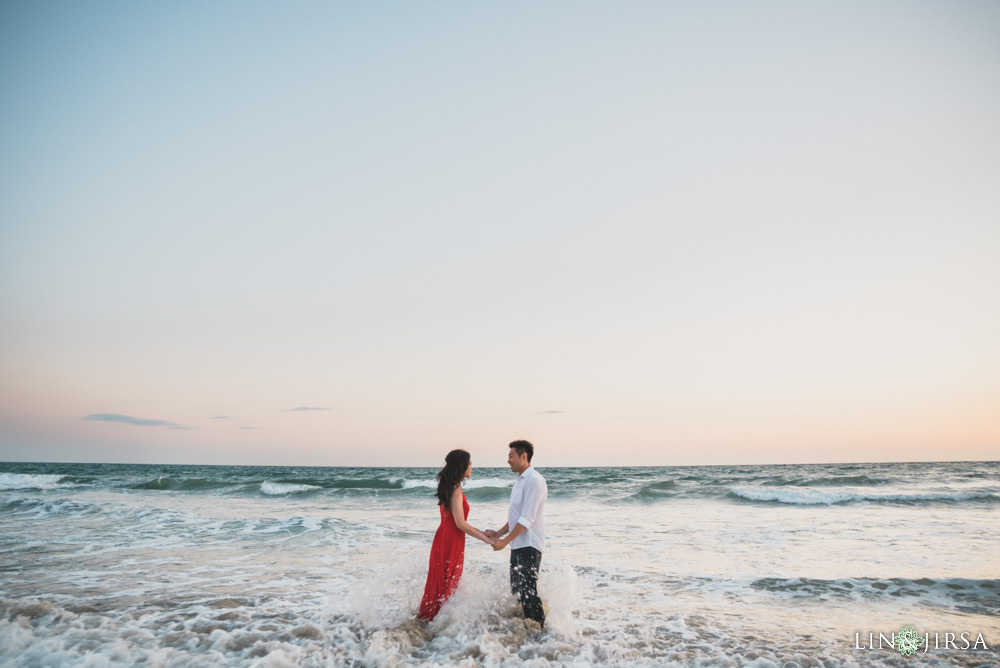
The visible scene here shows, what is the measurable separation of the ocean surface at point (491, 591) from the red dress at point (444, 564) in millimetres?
169

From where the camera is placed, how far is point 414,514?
58.5 feet

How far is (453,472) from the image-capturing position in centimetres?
543

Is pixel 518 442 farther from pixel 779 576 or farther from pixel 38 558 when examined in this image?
pixel 38 558

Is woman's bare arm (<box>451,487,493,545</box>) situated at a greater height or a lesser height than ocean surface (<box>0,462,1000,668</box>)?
greater

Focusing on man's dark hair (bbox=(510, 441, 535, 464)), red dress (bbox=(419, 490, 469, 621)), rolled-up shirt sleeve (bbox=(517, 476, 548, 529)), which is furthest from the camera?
red dress (bbox=(419, 490, 469, 621))

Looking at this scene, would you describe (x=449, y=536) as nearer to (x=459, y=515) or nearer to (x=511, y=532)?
(x=459, y=515)

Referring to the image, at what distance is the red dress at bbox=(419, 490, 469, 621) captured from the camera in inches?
219

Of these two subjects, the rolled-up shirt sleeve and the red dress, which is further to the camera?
the red dress

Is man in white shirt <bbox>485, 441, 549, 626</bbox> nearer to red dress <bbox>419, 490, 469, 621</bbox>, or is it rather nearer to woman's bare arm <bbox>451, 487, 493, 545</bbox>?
woman's bare arm <bbox>451, 487, 493, 545</bbox>

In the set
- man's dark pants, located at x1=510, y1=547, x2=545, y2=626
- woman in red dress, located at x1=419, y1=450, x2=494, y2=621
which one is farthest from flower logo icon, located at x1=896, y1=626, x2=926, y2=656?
woman in red dress, located at x1=419, y1=450, x2=494, y2=621

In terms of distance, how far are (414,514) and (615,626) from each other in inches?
494

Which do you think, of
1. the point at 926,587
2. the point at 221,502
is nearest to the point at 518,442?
the point at 926,587

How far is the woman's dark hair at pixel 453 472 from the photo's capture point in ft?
17.8

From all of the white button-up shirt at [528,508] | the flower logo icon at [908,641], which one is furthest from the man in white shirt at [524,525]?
the flower logo icon at [908,641]
